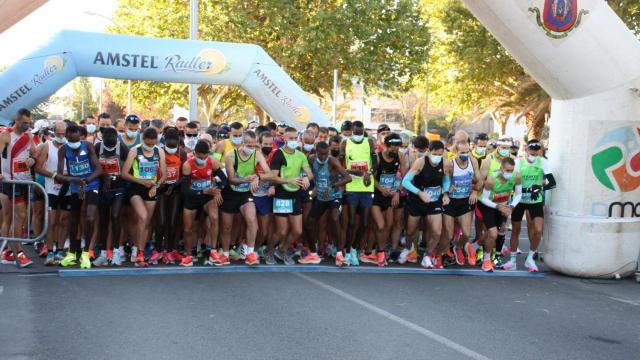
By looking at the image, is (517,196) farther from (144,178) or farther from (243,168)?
(144,178)

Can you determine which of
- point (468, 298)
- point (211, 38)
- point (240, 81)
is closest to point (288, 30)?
point (211, 38)

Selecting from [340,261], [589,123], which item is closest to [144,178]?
[340,261]

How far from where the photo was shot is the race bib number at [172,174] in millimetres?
10086

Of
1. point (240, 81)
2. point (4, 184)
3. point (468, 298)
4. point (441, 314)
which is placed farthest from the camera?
point (240, 81)

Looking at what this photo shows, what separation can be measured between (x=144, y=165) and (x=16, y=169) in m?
1.96

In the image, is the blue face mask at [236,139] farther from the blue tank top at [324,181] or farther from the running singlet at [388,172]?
the running singlet at [388,172]

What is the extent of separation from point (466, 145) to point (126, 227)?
16.3 feet

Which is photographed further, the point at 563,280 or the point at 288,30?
the point at 288,30

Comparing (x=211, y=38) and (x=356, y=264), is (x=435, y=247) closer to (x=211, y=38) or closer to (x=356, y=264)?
(x=356, y=264)

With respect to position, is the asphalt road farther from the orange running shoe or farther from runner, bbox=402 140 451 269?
runner, bbox=402 140 451 269

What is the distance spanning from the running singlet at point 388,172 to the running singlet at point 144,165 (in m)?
3.26

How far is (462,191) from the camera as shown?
10.5 metres

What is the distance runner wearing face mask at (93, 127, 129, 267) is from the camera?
32.0 ft

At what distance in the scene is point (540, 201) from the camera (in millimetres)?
10547
